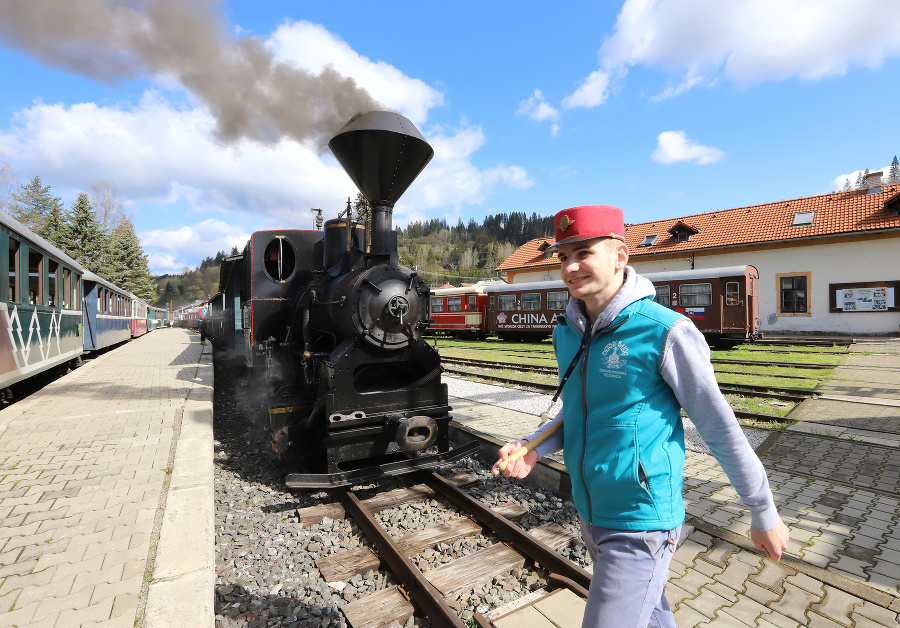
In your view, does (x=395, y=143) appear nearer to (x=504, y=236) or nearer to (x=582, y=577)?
(x=582, y=577)

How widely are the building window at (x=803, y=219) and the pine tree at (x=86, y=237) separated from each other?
4754 cm

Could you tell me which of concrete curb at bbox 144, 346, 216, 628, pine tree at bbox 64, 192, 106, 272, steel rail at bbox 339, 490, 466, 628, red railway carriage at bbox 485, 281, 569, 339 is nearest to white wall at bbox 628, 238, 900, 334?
red railway carriage at bbox 485, 281, 569, 339

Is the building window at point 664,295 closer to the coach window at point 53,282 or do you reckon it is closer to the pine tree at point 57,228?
the coach window at point 53,282

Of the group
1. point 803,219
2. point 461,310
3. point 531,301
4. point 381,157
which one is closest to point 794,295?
point 803,219

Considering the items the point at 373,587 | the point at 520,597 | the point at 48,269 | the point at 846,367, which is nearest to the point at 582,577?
the point at 520,597

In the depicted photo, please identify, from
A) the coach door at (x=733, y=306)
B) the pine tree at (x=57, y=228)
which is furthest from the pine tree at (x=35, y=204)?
the coach door at (x=733, y=306)

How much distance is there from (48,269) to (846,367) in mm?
17698

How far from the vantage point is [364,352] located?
4.63 m

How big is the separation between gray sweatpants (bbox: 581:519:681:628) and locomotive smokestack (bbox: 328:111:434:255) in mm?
4015

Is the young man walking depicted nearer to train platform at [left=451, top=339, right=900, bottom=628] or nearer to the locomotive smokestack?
train platform at [left=451, top=339, right=900, bottom=628]

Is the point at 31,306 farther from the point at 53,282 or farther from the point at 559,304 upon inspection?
the point at 559,304

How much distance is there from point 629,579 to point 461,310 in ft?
72.8

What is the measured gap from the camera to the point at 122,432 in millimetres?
5629

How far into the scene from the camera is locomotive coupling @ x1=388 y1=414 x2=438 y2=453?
4.36 metres
